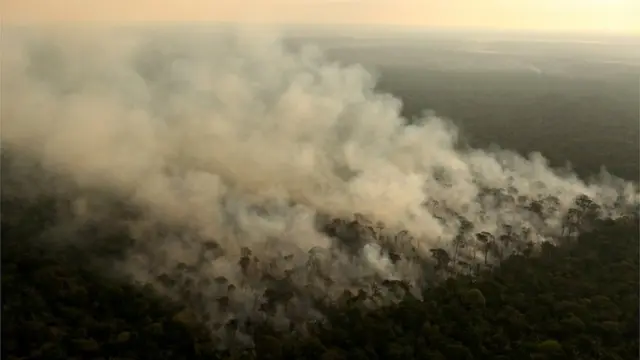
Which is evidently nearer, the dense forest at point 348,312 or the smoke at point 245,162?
the dense forest at point 348,312

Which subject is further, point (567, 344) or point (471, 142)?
point (471, 142)

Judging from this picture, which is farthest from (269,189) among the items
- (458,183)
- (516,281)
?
(516,281)

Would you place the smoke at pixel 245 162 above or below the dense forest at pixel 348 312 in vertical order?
above

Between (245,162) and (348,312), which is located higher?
(245,162)

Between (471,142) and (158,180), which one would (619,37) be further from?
(158,180)
